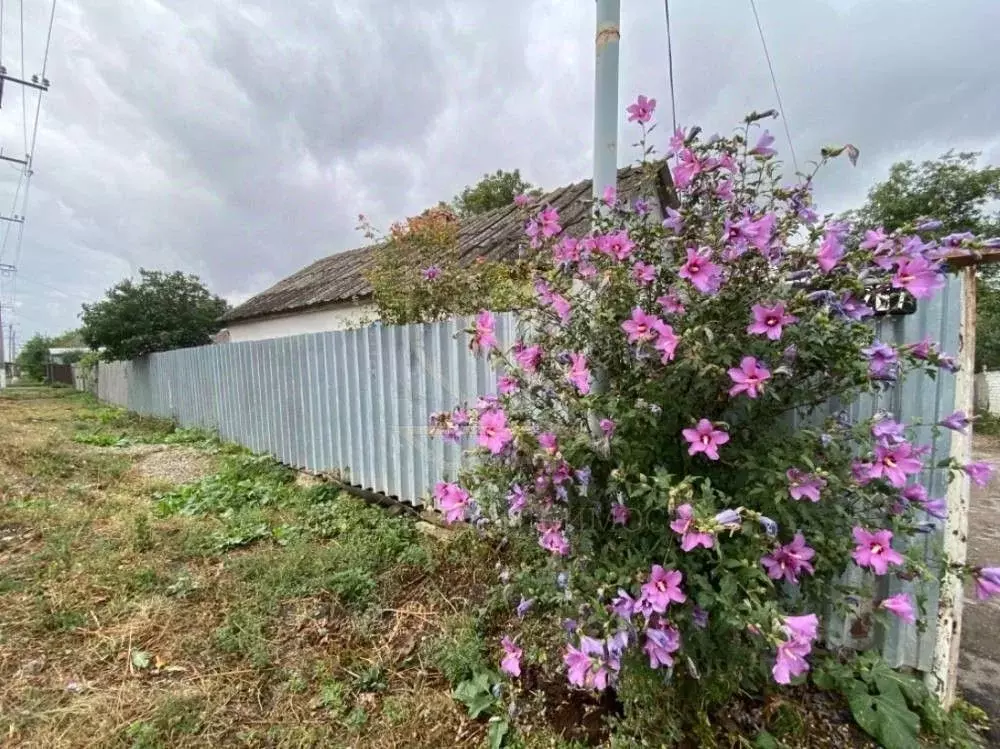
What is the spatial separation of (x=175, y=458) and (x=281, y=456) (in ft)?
6.75

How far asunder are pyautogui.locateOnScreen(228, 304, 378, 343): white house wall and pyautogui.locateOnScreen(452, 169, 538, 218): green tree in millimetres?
8753

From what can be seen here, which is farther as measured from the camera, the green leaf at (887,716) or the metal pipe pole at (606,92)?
the metal pipe pole at (606,92)

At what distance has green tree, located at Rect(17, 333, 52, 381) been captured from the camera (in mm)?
29922

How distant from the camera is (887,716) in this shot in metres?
1.68

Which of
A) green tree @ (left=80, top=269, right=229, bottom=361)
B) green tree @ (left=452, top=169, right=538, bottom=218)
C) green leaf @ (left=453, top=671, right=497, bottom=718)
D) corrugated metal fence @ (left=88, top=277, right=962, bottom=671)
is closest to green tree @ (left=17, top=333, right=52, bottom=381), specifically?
green tree @ (left=80, top=269, right=229, bottom=361)

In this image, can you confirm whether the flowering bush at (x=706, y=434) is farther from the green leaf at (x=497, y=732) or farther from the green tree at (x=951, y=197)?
the green tree at (x=951, y=197)

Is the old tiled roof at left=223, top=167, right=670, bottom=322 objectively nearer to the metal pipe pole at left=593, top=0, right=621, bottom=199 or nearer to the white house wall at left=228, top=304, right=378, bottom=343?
the white house wall at left=228, top=304, right=378, bottom=343

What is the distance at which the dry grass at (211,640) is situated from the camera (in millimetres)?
1831

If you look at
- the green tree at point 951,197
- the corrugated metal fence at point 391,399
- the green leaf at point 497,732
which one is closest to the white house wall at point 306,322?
the corrugated metal fence at point 391,399

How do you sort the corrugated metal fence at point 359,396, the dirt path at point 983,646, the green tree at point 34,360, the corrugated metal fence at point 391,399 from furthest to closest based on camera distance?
1. the green tree at point 34,360
2. the corrugated metal fence at point 359,396
3. the dirt path at point 983,646
4. the corrugated metal fence at point 391,399

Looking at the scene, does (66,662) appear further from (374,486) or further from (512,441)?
(512,441)

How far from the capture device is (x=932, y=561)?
1791 mm

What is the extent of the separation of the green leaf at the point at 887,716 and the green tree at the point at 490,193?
1622 cm

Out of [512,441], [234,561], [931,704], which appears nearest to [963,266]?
[931,704]
